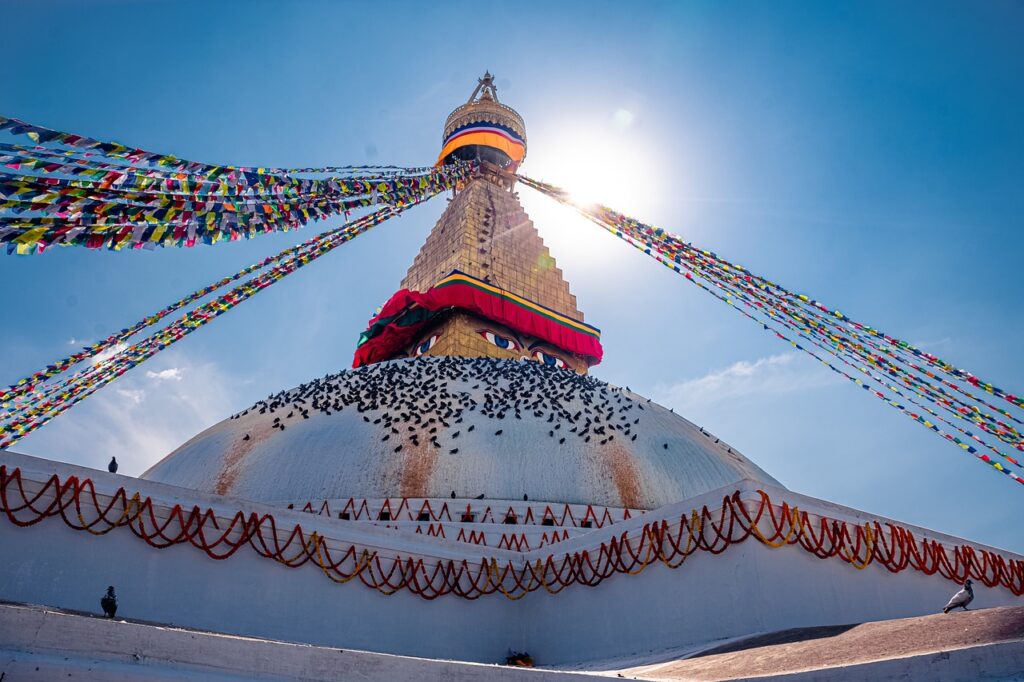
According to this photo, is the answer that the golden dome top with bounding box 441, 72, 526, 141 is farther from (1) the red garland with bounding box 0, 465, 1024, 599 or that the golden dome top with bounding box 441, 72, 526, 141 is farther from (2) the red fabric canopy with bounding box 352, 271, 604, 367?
(1) the red garland with bounding box 0, 465, 1024, 599

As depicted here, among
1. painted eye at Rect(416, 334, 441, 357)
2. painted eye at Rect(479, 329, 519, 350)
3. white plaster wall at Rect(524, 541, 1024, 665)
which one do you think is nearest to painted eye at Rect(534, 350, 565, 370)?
painted eye at Rect(479, 329, 519, 350)

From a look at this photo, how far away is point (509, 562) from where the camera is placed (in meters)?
8.56

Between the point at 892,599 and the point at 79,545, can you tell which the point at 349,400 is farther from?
the point at 892,599

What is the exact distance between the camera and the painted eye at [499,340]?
1443 centimetres

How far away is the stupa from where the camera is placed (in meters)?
6.56

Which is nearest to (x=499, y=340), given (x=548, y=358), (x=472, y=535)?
(x=548, y=358)

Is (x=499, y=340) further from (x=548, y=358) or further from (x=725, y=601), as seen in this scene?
(x=725, y=601)

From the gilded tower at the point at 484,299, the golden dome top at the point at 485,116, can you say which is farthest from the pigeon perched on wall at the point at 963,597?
the golden dome top at the point at 485,116

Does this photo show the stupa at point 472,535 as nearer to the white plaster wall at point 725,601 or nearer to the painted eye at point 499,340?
the white plaster wall at point 725,601

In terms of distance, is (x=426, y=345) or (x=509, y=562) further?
(x=426, y=345)

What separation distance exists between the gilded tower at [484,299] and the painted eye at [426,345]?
19 millimetres

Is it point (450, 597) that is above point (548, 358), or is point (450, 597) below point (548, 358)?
below

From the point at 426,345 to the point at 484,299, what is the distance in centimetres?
152

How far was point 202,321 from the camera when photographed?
10148 mm
